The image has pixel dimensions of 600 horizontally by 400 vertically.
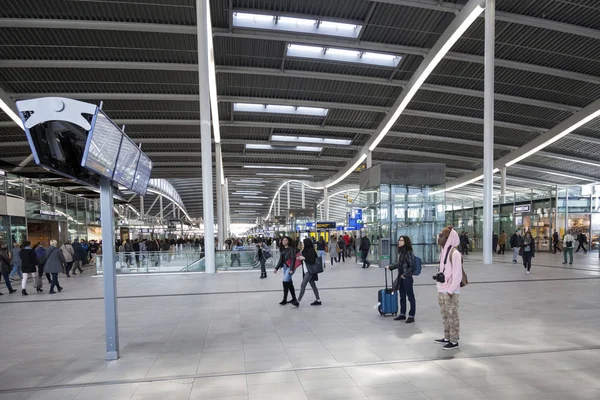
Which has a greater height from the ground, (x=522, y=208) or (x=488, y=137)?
(x=488, y=137)

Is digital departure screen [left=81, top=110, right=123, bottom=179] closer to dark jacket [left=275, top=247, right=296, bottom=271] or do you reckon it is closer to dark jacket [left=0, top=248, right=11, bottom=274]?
dark jacket [left=275, top=247, right=296, bottom=271]

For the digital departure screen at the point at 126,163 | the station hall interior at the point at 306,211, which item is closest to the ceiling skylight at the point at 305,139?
the station hall interior at the point at 306,211

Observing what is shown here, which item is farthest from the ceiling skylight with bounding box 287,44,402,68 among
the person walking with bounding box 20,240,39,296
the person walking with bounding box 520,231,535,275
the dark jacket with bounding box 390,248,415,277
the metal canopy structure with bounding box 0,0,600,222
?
the dark jacket with bounding box 390,248,415,277

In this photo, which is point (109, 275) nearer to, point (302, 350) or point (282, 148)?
point (302, 350)

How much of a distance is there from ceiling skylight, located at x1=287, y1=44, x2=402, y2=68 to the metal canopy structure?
242mm

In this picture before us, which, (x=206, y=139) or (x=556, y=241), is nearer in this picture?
(x=206, y=139)

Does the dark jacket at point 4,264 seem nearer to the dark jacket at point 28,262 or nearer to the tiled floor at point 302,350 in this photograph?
the dark jacket at point 28,262

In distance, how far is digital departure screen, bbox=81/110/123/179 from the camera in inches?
182

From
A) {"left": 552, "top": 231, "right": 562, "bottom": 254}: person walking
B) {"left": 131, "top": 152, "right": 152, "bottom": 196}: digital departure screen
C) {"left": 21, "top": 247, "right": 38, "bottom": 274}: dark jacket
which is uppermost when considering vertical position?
{"left": 131, "top": 152, "right": 152, "bottom": 196}: digital departure screen

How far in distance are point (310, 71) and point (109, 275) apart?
71.1 feet

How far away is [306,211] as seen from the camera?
1478 inches

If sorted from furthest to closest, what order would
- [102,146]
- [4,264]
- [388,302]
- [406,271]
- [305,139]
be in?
[305,139]
[4,264]
[388,302]
[406,271]
[102,146]

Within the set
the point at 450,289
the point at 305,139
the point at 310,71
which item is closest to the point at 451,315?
the point at 450,289

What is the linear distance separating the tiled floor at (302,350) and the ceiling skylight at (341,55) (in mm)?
16488
